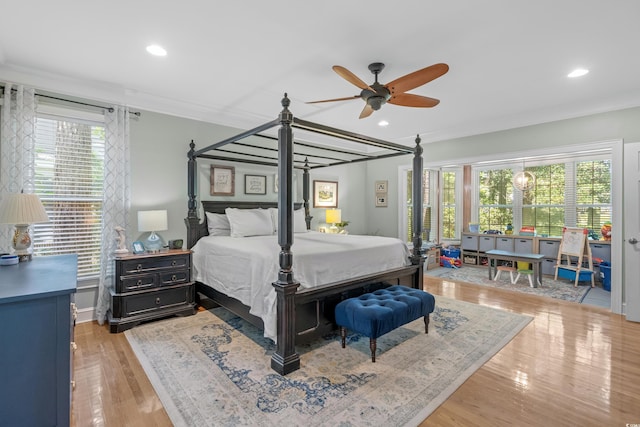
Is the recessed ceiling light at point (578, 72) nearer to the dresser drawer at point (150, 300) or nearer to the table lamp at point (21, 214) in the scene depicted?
the dresser drawer at point (150, 300)

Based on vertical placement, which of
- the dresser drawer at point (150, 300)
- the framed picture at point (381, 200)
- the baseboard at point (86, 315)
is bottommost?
the baseboard at point (86, 315)

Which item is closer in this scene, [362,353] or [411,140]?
[362,353]

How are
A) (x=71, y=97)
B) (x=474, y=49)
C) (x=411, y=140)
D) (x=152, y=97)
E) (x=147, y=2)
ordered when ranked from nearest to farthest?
(x=147, y=2)
(x=474, y=49)
(x=71, y=97)
(x=152, y=97)
(x=411, y=140)

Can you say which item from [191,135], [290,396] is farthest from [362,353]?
[191,135]

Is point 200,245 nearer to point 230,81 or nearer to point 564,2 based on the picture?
point 230,81

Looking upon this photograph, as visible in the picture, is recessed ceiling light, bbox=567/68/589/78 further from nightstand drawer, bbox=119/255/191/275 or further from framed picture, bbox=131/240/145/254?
framed picture, bbox=131/240/145/254

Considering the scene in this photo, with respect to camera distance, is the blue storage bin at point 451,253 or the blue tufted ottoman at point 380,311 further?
the blue storage bin at point 451,253

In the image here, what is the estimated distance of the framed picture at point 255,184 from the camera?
479 cm

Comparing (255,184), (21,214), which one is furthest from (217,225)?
(21,214)

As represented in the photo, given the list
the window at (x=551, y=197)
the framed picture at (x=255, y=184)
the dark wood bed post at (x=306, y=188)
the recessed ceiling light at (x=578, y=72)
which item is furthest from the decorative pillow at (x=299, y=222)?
the window at (x=551, y=197)

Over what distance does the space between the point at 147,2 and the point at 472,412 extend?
3384 mm

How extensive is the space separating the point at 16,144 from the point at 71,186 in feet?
1.97

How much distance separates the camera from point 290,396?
2086mm

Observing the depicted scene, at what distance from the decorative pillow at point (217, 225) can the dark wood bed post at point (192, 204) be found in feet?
0.51
